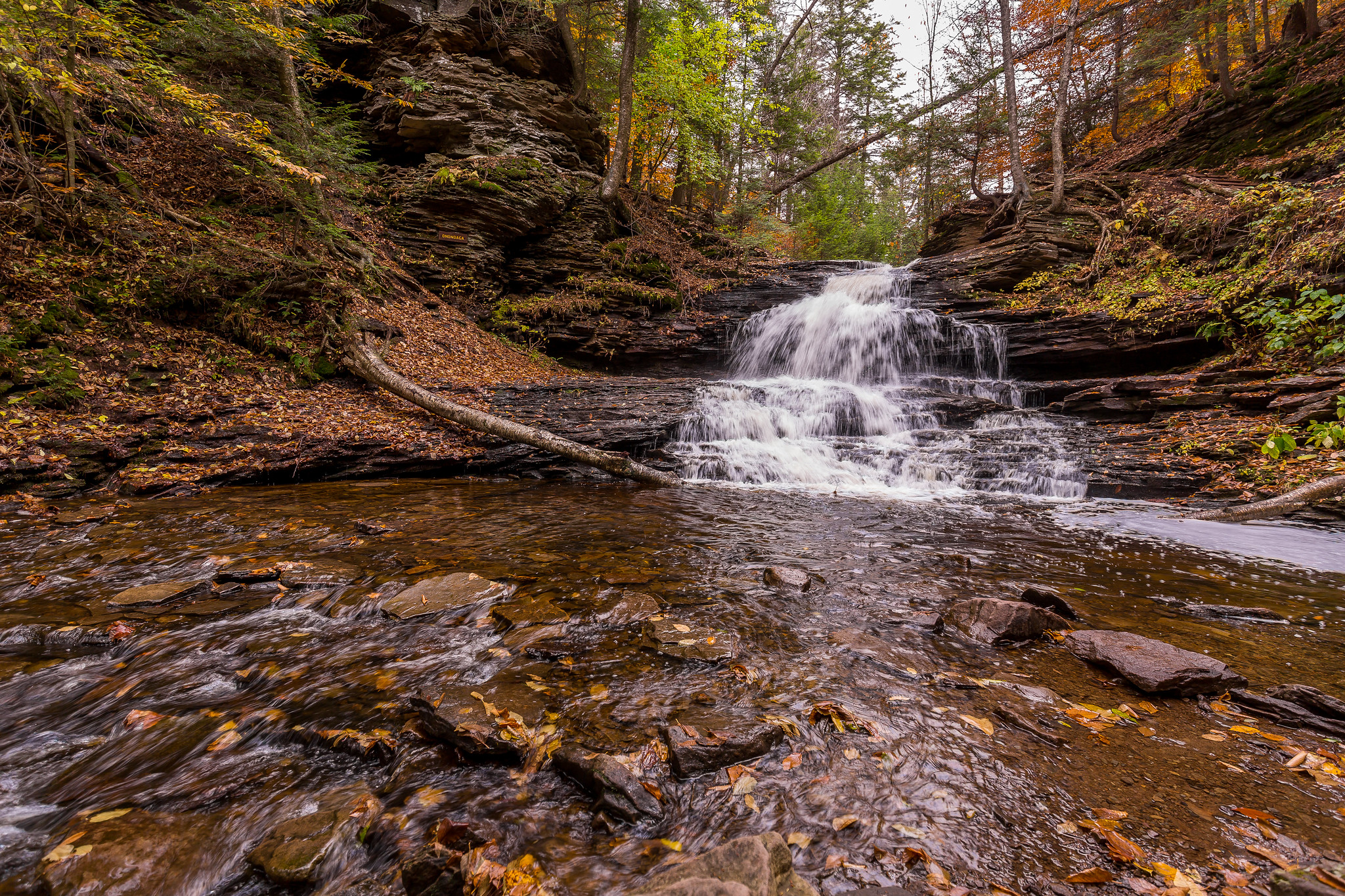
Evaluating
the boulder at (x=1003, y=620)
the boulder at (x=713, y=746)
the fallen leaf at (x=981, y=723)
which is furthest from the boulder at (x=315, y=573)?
the boulder at (x=1003, y=620)

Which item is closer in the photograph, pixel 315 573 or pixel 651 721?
pixel 651 721

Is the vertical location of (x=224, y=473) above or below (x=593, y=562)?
above

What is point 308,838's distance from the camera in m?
1.53

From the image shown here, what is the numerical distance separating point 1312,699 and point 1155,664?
524 millimetres

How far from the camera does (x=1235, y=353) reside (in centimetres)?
827

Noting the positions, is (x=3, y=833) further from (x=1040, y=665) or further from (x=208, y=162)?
(x=208, y=162)

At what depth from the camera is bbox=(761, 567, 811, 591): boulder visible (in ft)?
11.8

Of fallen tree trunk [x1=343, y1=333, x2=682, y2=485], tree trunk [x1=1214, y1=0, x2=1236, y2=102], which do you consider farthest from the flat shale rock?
tree trunk [x1=1214, y1=0, x2=1236, y2=102]

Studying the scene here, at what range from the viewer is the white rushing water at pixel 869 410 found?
7.74 m

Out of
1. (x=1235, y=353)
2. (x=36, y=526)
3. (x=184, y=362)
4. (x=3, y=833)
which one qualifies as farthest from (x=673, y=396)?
(x=1235, y=353)

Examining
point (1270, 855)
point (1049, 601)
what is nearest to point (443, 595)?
point (1270, 855)

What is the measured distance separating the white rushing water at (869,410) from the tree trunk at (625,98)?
19.5ft

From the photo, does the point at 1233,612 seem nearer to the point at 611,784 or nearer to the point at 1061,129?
the point at 611,784

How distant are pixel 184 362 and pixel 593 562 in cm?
722
